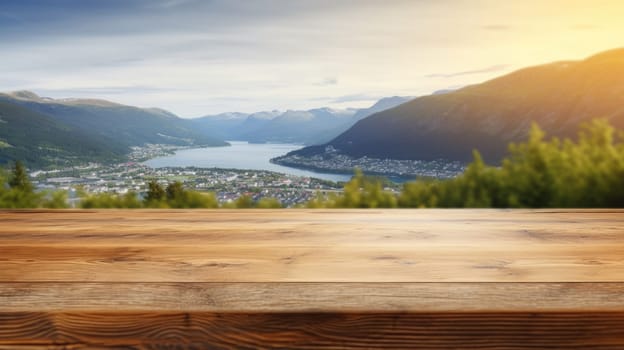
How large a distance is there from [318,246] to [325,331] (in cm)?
55

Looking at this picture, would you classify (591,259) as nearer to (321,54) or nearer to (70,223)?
(70,223)

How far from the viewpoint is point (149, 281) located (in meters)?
1.01

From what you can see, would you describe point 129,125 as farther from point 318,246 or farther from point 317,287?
point 317,287

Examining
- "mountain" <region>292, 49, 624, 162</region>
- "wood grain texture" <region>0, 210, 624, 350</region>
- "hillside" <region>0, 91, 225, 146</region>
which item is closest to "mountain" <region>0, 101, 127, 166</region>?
"hillside" <region>0, 91, 225, 146</region>

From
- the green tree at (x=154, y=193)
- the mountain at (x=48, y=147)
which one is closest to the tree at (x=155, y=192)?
the green tree at (x=154, y=193)

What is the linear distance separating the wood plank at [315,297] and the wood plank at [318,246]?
0.05m

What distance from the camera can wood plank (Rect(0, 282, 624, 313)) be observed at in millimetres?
829

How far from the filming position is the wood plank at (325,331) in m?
0.78

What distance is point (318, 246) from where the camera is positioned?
134cm

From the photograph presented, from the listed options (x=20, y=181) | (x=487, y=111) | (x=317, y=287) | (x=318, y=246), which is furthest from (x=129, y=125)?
(x=317, y=287)

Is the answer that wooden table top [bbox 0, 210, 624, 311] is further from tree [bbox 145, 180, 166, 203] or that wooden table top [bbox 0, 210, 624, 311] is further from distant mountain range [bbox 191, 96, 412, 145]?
distant mountain range [bbox 191, 96, 412, 145]

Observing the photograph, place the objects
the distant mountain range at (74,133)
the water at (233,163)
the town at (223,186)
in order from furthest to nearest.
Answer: the distant mountain range at (74,133), the water at (233,163), the town at (223,186)

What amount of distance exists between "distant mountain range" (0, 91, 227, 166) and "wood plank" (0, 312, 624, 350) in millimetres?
4201

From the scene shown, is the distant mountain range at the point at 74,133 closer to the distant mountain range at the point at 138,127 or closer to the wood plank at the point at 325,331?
the distant mountain range at the point at 138,127
